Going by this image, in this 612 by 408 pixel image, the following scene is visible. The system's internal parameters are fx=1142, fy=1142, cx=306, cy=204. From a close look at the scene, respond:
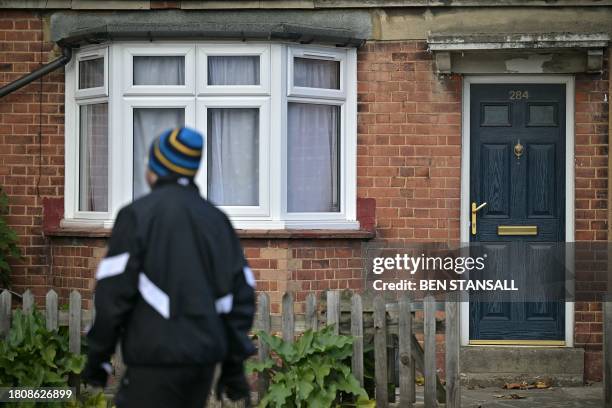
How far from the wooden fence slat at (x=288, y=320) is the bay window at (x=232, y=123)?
228 centimetres

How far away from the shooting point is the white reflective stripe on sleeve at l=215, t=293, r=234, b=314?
15.9ft

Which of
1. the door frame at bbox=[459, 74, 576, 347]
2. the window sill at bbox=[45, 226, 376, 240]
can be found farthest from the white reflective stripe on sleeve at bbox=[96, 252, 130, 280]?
the door frame at bbox=[459, 74, 576, 347]

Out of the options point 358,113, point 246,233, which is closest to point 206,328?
point 246,233

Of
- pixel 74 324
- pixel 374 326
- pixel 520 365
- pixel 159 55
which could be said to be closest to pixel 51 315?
pixel 74 324

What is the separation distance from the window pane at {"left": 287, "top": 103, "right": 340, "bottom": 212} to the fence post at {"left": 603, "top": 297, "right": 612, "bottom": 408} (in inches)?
119

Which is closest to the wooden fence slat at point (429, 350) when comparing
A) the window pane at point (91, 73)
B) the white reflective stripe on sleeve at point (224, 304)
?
the white reflective stripe on sleeve at point (224, 304)

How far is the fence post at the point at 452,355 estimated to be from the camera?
7.81 m

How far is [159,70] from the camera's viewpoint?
10172 mm

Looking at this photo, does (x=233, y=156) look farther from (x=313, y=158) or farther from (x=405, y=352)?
(x=405, y=352)

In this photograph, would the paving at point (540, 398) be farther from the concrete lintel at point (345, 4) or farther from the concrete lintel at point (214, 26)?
the concrete lintel at point (345, 4)

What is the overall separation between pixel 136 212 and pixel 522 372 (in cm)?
641

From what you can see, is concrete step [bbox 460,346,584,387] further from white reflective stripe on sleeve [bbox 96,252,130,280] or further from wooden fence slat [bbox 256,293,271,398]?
white reflective stripe on sleeve [bbox 96,252,130,280]

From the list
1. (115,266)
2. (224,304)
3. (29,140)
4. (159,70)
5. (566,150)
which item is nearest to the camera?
(115,266)

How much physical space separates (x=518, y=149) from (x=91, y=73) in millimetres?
3962
